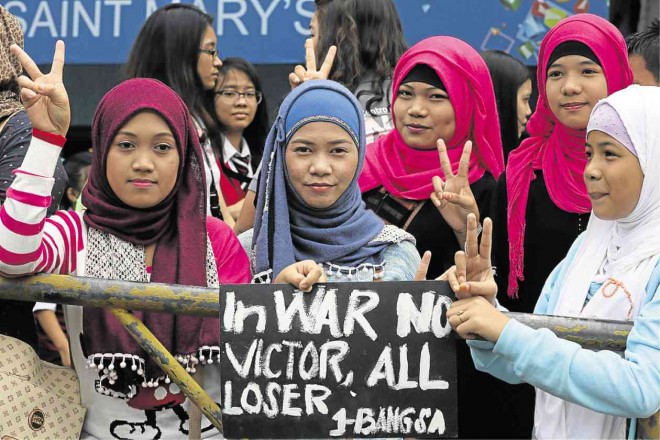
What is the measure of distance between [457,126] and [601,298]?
1330 mm

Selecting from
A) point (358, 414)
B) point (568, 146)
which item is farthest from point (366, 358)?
point (568, 146)

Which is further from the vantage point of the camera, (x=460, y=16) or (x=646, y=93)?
(x=460, y=16)

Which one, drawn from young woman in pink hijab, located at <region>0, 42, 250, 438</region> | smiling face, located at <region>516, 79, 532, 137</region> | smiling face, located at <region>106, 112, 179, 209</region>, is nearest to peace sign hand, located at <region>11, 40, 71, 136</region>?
young woman in pink hijab, located at <region>0, 42, 250, 438</region>

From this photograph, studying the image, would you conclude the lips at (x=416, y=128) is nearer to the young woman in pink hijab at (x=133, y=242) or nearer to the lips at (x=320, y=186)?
the lips at (x=320, y=186)

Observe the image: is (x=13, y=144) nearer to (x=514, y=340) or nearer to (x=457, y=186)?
(x=457, y=186)

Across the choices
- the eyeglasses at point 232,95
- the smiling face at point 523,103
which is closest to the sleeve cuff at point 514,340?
the smiling face at point 523,103

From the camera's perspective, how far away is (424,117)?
4.56 m

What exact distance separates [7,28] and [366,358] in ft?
7.09

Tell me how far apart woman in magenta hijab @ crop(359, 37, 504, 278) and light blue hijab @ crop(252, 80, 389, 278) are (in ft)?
1.69

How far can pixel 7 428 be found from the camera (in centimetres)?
358

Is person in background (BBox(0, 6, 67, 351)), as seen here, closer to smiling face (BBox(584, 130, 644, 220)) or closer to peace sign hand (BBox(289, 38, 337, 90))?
peace sign hand (BBox(289, 38, 337, 90))

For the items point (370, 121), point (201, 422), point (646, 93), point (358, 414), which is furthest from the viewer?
point (370, 121)

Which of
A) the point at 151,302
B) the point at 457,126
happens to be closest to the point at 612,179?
the point at 457,126

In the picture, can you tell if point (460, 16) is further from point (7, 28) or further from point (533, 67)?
point (7, 28)
